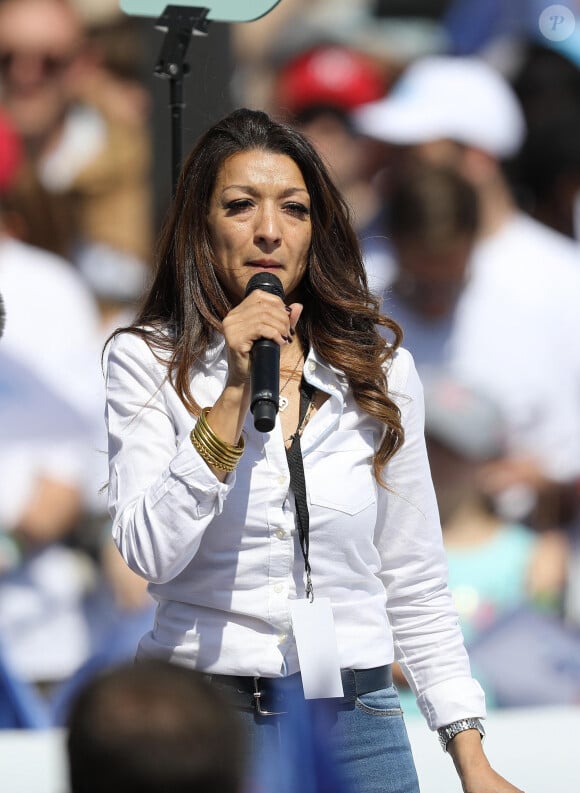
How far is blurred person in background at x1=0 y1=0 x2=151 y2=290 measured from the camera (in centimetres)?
497

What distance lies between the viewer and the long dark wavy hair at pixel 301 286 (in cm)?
220

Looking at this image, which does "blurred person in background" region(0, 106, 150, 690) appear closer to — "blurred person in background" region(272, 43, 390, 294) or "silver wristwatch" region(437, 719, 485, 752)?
"blurred person in background" region(272, 43, 390, 294)

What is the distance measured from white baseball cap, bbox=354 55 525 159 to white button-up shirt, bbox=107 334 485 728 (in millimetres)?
3163

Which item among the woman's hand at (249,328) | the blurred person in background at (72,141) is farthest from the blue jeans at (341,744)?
the blurred person in background at (72,141)

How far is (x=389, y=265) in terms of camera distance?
17.2 feet

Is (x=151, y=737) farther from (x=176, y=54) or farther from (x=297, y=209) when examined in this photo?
(x=176, y=54)

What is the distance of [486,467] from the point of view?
17.3 feet

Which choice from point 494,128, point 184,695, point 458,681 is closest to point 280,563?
point 458,681

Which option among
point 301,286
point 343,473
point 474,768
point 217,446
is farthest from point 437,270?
point 217,446

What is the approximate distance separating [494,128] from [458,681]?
3.56 m

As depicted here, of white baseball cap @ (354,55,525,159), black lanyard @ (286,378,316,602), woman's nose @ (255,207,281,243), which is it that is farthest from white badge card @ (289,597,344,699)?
white baseball cap @ (354,55,525,159)

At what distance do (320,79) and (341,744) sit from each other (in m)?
3.60

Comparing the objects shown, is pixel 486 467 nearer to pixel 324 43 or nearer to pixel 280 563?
pixel 324 43

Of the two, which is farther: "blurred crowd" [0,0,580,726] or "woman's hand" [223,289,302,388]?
"blurred crowd" [0,0,580,726]
